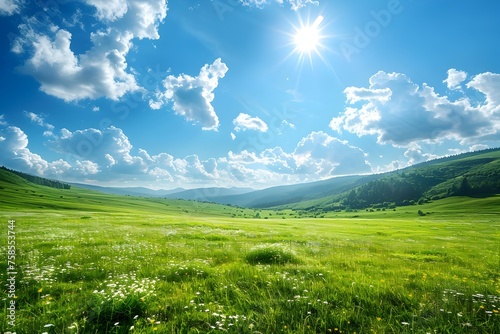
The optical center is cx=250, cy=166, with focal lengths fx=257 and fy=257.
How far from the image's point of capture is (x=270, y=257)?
1232 centimetres

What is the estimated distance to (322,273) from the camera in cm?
952

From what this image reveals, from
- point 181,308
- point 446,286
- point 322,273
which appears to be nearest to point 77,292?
point 181,308

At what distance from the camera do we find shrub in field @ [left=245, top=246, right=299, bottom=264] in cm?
1202

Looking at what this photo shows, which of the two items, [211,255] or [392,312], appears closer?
[392,312]

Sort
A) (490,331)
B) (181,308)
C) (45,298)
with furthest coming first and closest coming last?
(45,298) < (181,308) < (490,331)

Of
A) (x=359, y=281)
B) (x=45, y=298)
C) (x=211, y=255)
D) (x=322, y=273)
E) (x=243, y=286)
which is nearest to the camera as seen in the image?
(x=45, y=298)

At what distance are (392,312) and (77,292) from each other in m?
8.51

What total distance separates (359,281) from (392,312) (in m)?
2.18

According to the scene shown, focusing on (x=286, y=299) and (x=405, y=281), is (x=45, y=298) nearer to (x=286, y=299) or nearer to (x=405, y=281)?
(x=286, y=299)

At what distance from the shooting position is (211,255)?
45.1 ft

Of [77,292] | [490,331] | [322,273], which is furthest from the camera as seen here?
[322,273]

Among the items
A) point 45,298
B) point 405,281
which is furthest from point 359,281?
point 45,298

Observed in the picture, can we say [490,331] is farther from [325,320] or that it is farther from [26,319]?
[26,319]

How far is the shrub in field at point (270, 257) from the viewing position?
39.4 ft
